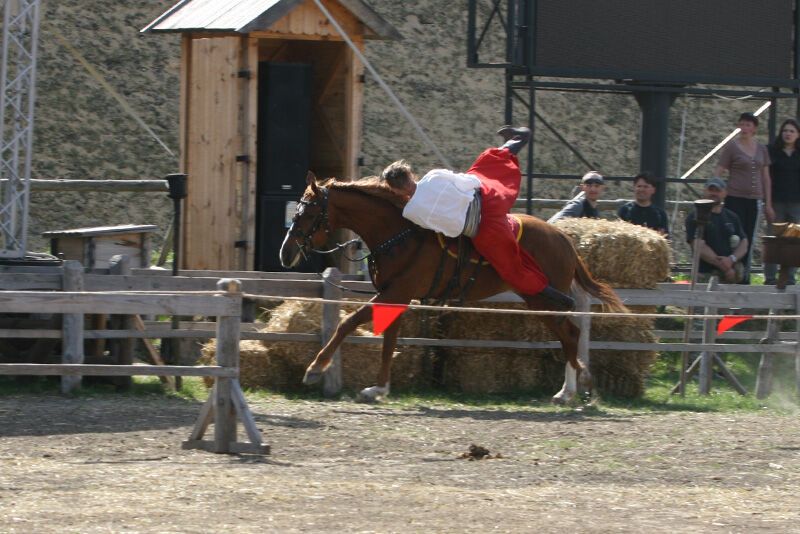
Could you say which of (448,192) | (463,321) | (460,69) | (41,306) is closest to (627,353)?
(463,321)

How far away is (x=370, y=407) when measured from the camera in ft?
36.0

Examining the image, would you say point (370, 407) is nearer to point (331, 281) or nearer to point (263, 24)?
point (331, 281)

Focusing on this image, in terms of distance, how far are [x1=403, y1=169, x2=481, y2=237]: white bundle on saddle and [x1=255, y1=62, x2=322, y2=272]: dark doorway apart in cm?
411

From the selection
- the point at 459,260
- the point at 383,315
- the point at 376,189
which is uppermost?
the point at 376,189

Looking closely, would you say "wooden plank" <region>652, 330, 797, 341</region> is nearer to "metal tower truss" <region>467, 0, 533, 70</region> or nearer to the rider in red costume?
the rider in red costume

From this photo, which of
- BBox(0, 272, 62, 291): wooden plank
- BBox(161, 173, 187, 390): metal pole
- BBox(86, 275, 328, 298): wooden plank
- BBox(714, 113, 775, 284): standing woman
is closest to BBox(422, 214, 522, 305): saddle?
BBox(86, 275, 328, 298): wooden plank

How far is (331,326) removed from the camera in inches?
462

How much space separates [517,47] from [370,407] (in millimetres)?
5310

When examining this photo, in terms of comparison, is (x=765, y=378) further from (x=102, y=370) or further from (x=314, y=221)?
(x=102, y=370)

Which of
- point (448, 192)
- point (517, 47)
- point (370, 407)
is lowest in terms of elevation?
point (370, 407)

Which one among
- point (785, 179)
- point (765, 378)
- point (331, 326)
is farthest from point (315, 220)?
point (785, 179)

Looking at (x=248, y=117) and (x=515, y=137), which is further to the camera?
(x=248, y=117)

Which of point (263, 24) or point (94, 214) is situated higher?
point (263, 24)

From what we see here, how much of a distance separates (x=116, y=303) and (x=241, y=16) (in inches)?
254
